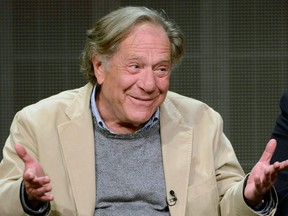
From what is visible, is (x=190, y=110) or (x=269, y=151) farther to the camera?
(x=190, y=110)

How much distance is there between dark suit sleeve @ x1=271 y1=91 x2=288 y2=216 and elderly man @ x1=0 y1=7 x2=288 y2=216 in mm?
142

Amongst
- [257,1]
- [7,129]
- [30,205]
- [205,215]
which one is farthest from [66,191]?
[257,1]

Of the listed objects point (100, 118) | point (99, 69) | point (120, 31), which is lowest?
point (100, 118)

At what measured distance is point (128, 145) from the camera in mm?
3184

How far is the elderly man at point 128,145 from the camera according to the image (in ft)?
10.1

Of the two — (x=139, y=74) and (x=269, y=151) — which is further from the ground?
(x=139, y=74)

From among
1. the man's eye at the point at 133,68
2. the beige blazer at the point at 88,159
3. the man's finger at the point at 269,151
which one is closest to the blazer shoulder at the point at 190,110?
the beige blazer at the point at 88,159

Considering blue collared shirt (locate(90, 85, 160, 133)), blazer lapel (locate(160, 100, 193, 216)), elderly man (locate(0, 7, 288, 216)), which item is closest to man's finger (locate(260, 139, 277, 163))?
elderly man (locate(0, 7, 288, 216))

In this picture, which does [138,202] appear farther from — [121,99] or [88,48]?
[88,48]

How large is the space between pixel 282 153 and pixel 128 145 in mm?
567

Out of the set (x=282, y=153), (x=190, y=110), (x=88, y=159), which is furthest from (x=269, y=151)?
(x=88, y=159)

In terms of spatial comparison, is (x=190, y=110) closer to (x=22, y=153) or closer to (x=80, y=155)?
(x=80, y=155)

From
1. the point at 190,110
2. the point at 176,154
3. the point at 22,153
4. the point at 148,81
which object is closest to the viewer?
the point at 22,153

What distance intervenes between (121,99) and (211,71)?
1.44 metres
